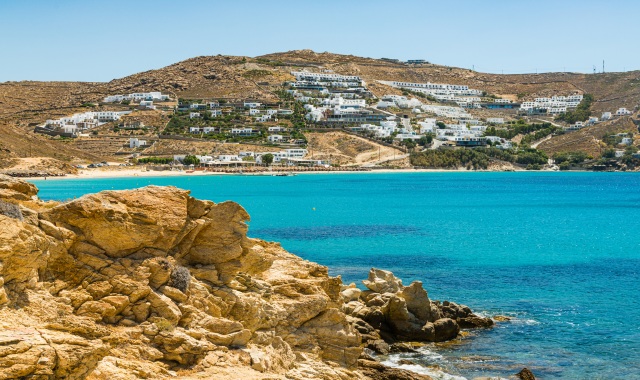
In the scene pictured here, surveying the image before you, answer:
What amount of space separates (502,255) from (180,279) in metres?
31.8

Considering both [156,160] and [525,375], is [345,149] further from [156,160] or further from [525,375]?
[525,375]

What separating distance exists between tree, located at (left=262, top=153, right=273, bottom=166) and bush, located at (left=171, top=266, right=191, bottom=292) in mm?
127967

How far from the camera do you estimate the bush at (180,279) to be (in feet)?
40.3

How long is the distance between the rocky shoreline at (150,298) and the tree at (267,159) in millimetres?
124236

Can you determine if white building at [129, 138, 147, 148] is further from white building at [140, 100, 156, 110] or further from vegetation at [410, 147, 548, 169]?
vegetation at [410, 147, 548, 169]

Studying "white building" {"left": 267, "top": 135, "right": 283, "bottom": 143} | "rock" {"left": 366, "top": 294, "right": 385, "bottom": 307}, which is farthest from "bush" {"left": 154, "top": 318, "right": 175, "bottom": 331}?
"white building" {"left": 267, "top": 135, "right": 283, "bottom": 143}

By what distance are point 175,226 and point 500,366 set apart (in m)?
10.8

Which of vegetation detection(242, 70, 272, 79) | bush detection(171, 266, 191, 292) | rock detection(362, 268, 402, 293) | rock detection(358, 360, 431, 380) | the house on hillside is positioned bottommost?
rock detection(358, 360, 431, 380)

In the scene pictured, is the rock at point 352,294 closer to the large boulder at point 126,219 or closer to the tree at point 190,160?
the large boulder at point 126,219

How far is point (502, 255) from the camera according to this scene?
41.7 meters

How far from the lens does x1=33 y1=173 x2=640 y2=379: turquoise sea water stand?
70.1ft

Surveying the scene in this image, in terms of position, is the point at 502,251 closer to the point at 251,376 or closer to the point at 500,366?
the point at 500,366

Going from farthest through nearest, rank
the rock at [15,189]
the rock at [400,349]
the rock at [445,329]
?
the rock at [445,329] < the rock at [400,349] < the rock at [15,189]

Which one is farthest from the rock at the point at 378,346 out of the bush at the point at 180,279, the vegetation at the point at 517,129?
the vegetation at the point at 517,129
